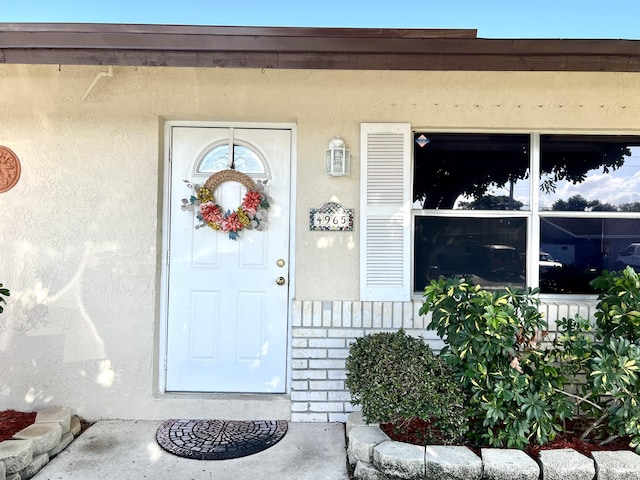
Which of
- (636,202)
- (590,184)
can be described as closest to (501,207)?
(590,184)

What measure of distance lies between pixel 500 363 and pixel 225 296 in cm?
224

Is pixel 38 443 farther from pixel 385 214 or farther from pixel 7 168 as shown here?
pixel 385 214

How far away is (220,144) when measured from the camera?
3660mm

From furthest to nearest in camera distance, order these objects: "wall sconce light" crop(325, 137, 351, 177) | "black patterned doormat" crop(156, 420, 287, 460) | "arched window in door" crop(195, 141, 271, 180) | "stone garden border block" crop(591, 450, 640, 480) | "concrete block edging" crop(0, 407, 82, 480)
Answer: "arched window in door" crop(195, 141, 271, 180)
"wall sconce light" crop(325, 137, 351, 177)
"black patterned doormat" crop(156, 420, 287, 460)
"concrete block edging" crop(0, 407, 82, 480)
"stone garden border block" crop(591, 450, 640, 480)

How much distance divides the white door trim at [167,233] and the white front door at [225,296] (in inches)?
1.3

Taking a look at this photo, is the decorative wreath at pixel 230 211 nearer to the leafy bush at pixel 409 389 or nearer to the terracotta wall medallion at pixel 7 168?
the terracotta wall medallion at pixel 7 168

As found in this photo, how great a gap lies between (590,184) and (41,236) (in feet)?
15.5

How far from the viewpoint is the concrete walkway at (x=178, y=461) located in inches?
106

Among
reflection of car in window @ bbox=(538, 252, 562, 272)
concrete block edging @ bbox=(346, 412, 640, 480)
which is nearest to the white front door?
concrete block edging @ bbox=(346, 412, 640, 480)

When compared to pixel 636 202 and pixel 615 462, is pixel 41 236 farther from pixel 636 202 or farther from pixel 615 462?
pixel 636 202

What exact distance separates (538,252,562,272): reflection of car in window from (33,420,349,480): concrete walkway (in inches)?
86.8

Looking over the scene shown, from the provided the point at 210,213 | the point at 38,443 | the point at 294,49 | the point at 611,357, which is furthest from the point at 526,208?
the point at 38,443

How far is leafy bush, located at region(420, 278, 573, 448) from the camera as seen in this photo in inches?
104

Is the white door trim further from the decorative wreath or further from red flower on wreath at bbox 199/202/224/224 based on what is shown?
red flower on wreath at bbox 199/202/224/224
